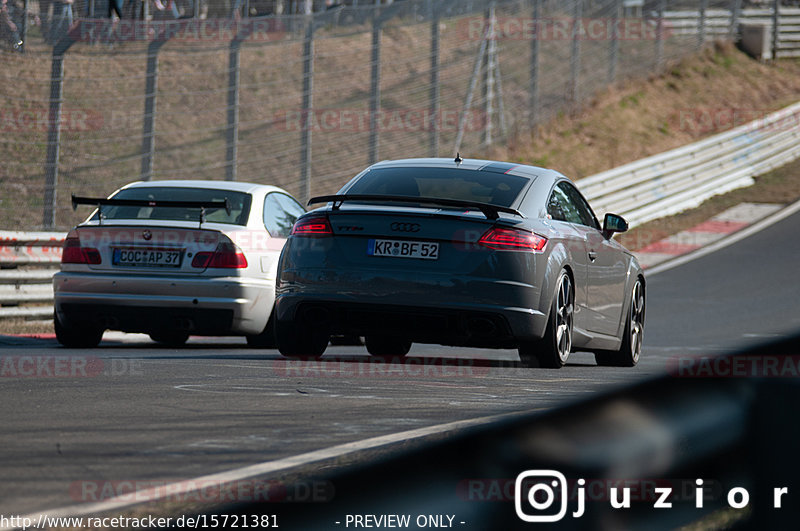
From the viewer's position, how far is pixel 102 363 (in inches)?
354

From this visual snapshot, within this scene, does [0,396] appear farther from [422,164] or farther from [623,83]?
[623,83]

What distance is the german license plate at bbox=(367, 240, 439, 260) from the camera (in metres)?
8.12

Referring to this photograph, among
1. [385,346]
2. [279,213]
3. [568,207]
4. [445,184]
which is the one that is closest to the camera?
[445,184]

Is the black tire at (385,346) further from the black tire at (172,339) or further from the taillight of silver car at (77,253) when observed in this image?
the black tire at (172,339)

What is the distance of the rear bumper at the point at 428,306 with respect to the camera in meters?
8.09

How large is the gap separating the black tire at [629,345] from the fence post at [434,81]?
14.8 meters

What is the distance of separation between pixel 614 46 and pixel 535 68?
4.67 meters

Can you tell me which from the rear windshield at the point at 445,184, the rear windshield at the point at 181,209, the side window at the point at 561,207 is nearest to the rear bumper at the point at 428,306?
the rear windshield at the point at 445,184

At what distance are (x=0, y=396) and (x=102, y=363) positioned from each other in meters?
2.42

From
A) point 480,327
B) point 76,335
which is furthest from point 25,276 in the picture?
point 480,327

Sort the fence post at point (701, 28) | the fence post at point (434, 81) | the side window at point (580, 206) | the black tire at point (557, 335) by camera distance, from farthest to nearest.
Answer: the fence post at point (701, 28) < the fence post at point (434, 81) < the side window at point (580, 206) < the black tire at point (557, 335)

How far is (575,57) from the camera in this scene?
31219 millimetres

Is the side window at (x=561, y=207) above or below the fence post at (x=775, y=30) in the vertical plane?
above

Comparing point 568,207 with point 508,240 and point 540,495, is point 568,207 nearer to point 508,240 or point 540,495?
point 508,240
